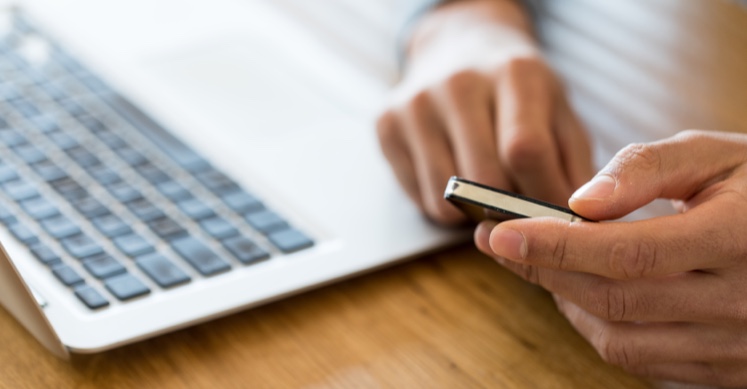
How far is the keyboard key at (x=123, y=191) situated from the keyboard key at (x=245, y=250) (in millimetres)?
72

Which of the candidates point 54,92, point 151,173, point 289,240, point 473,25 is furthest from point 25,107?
point 473,25

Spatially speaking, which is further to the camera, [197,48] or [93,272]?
[197,48]

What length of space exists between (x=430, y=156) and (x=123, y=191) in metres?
0.20

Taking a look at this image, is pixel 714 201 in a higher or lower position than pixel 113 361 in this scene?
higher

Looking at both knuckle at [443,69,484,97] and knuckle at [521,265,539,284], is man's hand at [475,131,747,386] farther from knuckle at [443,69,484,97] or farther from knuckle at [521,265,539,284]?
knuckle at [443,69,484,97]

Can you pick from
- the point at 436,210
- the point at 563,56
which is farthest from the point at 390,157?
the point at 563,56

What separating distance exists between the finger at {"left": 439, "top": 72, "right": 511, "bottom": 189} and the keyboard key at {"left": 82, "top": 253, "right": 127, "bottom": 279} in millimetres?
221

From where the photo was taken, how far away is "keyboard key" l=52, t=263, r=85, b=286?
1.57 feet

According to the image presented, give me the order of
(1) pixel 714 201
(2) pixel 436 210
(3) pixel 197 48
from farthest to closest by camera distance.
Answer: (3) pixel 197 48 < (2) pixel 436 210 < (1) pixel 714 201

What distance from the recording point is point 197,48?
29.7 inches

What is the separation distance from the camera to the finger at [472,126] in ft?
1.86

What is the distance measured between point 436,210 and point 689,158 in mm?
A: 169

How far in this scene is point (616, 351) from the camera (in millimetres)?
472

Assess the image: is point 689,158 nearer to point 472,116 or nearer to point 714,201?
point 714,201
